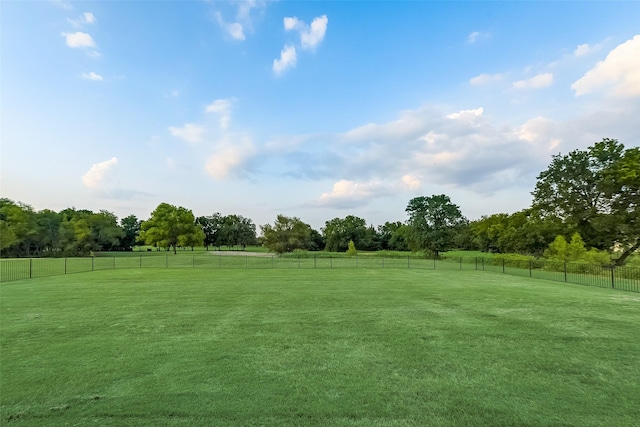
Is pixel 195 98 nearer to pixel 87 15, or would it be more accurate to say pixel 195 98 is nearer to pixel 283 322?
pixel 87 15

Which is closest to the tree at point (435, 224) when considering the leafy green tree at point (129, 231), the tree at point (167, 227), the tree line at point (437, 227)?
the tree line at point (437, 227)

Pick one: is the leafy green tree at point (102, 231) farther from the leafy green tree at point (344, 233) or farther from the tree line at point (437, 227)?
the leafy green tree at point (344, 233)

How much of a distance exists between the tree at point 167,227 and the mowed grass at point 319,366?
1853 inches

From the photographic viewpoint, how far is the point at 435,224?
4825 cm

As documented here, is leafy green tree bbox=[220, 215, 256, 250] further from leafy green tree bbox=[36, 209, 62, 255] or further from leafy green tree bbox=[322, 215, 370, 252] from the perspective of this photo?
leafy green tree bbox=[36, 209, 62, 255]

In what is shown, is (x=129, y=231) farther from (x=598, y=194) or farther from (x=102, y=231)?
(x=598, y=194)

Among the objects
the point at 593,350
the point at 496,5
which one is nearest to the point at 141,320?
the point at 593,350

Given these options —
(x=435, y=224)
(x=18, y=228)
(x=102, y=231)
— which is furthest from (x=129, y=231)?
(x=435, y=224)

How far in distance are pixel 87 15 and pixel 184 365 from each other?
50.2 feet

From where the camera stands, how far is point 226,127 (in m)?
20.4

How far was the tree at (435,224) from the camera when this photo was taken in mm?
46938

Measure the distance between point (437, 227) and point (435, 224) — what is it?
568 mm

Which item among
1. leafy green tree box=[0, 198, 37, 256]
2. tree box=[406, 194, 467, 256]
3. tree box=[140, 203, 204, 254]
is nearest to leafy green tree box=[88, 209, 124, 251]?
leafy green tree box=[0, 198, 37, 256]

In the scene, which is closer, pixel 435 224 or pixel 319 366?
pixel 319 366
